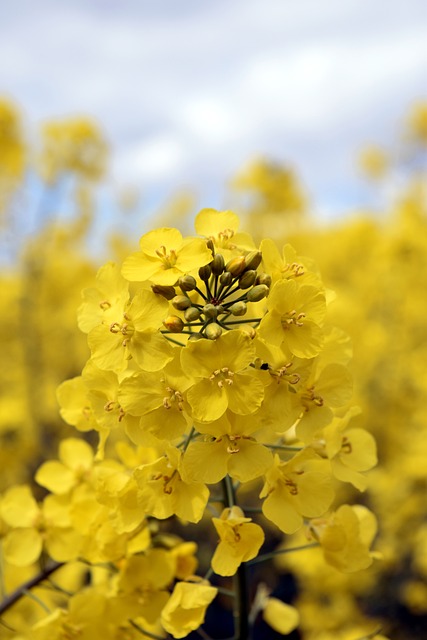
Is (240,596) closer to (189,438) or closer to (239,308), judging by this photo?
(189,438)

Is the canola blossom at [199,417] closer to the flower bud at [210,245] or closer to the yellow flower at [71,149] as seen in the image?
the flower bud at [210,245]

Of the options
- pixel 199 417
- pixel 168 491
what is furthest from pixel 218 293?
pixel 168 491

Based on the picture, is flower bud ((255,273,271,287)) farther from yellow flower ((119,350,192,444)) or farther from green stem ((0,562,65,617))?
green stem ((0,562,65,617))

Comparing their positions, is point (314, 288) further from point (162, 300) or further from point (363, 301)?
point (363, 301)

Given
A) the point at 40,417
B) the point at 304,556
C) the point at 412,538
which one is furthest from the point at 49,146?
the point at 412,538

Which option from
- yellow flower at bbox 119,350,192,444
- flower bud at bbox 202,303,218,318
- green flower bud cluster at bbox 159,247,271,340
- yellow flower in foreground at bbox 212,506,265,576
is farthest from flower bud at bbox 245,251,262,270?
yellow flower in foreground at bbox 212,506,265,576

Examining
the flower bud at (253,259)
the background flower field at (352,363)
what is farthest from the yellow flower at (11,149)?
the flower bud at (253,259)
